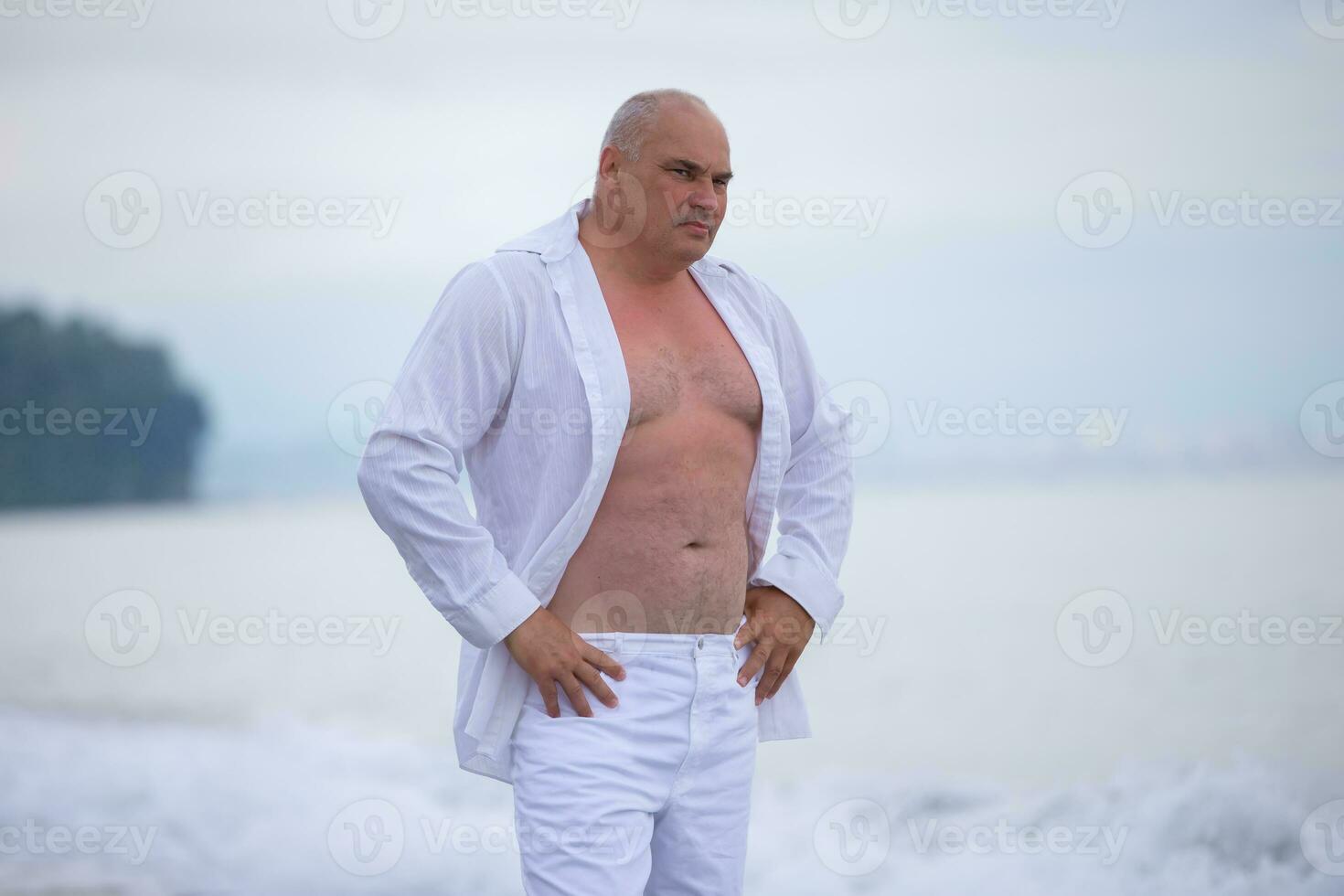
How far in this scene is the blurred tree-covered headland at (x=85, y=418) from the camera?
11.4 feet

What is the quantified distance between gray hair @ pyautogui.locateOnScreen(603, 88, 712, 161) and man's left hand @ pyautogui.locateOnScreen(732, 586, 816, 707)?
2.06 feet

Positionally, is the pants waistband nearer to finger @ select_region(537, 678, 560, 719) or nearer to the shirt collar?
finger @ select_region(537, 678, 560, 719)

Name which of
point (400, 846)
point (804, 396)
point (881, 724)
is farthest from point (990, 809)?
point (804, 396)

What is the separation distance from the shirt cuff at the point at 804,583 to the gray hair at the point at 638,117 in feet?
1.96

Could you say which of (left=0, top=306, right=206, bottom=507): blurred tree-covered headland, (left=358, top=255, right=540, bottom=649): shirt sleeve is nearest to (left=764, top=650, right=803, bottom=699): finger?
(left=358, top=255, right=540, bottom=649): shirt sleeve

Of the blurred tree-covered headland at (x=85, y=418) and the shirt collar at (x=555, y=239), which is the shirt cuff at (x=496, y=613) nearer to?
the shirt collar at (x=555, y=239)

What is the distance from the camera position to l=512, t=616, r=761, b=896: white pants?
5.35 feet

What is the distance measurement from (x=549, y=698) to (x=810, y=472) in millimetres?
559

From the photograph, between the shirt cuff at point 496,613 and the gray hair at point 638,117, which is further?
the gray hair at point 638,117

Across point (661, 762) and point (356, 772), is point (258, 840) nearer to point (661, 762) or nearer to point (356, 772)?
point (356, 772)

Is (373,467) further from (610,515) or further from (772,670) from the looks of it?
(772,670)

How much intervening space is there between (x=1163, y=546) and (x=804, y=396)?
1953mm

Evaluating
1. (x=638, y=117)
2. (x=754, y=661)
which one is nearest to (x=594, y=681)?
(x=754, y=661)

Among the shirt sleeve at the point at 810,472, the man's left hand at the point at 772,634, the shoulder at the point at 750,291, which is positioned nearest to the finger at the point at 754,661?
the man's left hand at the point at 772,634
